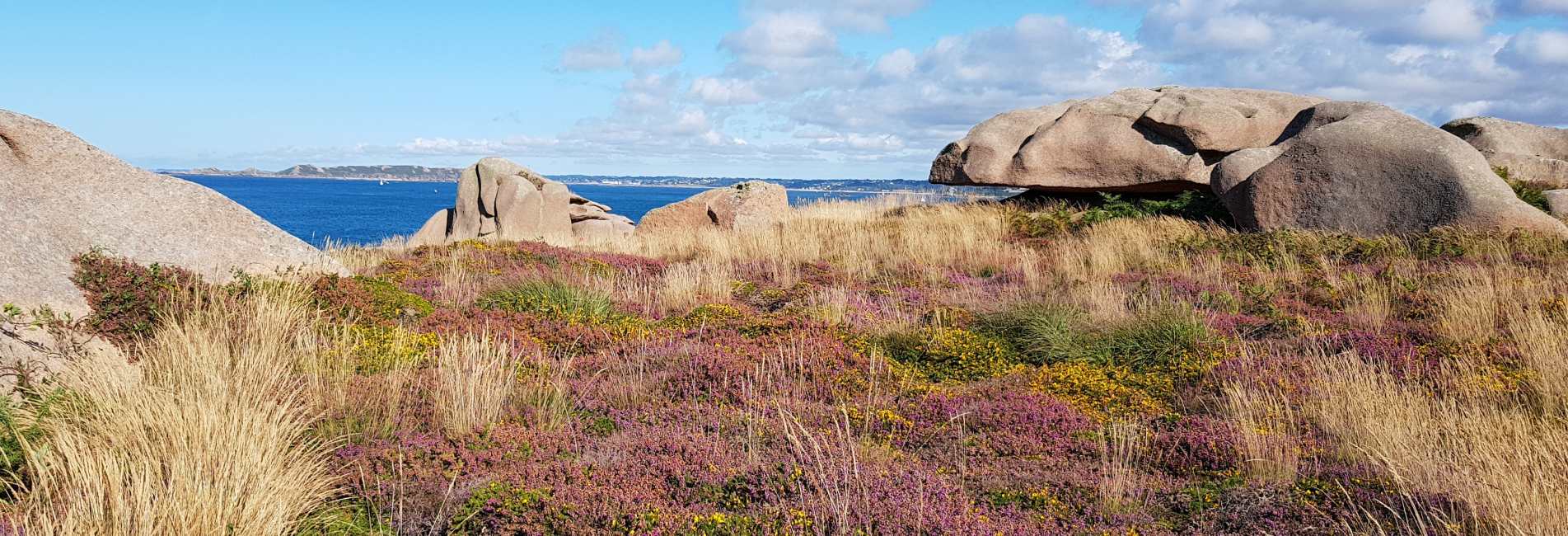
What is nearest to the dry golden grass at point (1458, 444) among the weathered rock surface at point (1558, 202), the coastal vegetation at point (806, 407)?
the coastal vegetation at point (806, 407)

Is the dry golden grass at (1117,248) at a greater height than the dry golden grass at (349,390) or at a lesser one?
greater

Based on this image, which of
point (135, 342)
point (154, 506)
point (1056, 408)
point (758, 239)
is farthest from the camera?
point (758, 239)

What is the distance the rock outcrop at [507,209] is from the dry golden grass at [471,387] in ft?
52.6

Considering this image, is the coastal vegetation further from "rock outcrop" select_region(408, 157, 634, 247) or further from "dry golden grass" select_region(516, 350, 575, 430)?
"rock outcrop" select_region(408, 157, 634, 247)

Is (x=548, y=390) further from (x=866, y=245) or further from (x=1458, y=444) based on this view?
(x=866, y=245)

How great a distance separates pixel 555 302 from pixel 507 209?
15.0m

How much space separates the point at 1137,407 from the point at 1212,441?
996 mm

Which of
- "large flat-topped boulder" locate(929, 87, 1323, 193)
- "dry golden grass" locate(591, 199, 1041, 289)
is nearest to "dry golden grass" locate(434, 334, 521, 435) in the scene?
"dry golden grass" locate(591, 199, 1041, 289)

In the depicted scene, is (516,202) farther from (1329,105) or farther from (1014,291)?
(1329,105)

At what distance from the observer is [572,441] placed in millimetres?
5617

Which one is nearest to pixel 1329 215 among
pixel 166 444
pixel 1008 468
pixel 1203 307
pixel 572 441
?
pixel 1203 307

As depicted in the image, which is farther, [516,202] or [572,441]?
[516,202]

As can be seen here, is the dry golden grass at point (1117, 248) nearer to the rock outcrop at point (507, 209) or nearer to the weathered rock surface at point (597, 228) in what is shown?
the rock outcrop at point (507, 209)

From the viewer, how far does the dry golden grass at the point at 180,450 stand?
12.0 feet
